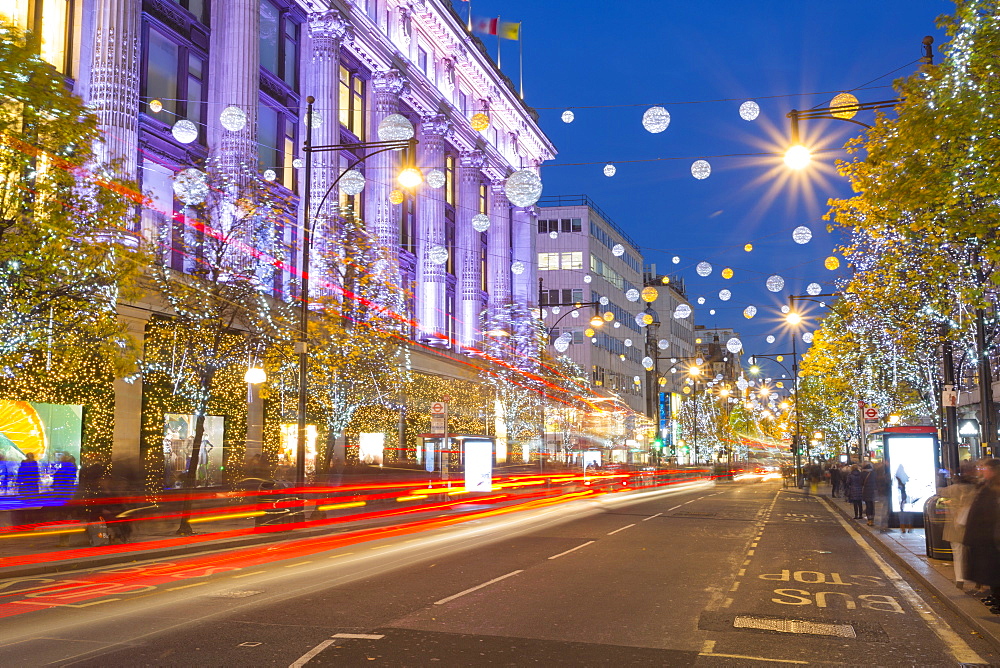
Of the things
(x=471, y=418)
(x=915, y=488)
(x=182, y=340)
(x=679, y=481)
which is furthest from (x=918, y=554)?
(x=679, y=481)

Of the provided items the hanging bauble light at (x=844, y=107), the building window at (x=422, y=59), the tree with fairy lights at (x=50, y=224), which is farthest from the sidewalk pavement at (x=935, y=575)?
the building window at (x=422, y=59)

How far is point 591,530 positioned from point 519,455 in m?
42.1

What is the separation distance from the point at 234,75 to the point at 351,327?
10322 mm

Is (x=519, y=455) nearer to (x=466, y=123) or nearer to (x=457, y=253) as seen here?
(x=457, y=253)

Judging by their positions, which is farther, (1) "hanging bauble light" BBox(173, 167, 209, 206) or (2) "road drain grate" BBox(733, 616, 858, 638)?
(1) "hanging bauble light" BBox(173, 167, 209, 206)

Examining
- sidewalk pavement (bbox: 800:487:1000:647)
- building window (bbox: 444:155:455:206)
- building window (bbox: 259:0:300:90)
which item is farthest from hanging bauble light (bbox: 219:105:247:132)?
building window (bbox: 444:155:455:206)

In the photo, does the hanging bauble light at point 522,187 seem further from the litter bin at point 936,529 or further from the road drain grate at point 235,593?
the road drain grate at point 235,593

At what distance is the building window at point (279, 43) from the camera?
4028 centimetres

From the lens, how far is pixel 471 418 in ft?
193

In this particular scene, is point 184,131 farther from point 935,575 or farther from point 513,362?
point 513,362

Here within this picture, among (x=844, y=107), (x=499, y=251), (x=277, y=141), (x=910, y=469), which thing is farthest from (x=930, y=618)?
(x=499, y=251)

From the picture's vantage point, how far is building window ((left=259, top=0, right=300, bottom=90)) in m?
40.3

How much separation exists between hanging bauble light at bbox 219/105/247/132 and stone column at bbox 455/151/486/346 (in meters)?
27.2

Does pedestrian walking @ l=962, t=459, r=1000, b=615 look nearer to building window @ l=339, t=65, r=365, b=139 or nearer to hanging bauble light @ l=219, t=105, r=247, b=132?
hanging bauble light @ l=219, t=105, r=247, b=132
